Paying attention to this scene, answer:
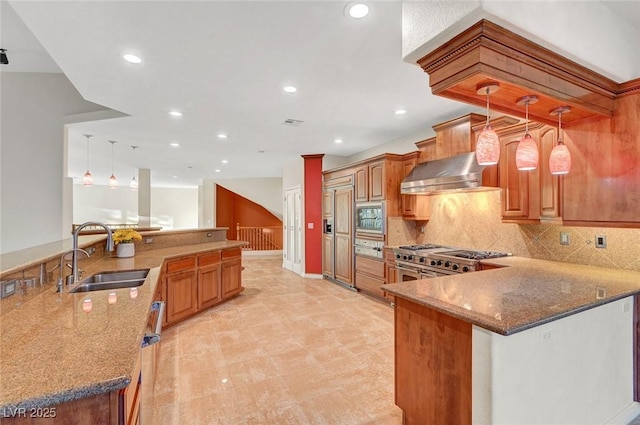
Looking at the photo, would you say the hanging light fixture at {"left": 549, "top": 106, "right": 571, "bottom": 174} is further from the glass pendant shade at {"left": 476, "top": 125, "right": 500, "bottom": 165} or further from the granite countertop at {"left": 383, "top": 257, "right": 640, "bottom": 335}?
the granite countertop at {"left": 383, "top": 257, "right": 640, "bottom": 335}

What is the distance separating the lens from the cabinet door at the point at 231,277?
4.47 meters

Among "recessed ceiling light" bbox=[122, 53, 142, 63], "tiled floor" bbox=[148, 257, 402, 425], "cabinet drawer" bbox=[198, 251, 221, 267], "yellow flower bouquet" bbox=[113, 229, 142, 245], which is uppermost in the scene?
"recessed ceiling light" bbox=[122, 53, 142, 63]

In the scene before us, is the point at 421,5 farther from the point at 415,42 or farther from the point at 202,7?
the point at 202,7

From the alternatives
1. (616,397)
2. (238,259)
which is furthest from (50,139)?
(616,397)

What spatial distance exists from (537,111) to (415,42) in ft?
3.60

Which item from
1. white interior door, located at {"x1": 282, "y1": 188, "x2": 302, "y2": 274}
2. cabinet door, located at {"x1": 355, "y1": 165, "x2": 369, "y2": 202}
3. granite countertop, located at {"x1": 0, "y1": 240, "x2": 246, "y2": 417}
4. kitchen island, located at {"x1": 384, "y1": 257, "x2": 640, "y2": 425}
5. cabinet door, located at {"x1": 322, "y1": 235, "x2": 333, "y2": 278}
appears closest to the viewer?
granite countertop, located at {"x1": 0, "y1": 240, "x2": 246, "y2": 417}

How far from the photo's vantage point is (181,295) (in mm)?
3658

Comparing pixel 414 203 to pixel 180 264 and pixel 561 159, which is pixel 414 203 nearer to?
pixel 561 159

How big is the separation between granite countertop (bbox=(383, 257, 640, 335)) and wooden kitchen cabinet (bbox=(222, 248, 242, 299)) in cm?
311

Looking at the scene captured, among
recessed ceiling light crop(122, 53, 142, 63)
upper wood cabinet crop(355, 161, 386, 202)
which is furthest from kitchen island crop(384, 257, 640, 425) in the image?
recessed ceiling light crop(122, 53, 142, 63)

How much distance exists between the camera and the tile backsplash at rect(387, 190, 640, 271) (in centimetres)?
253

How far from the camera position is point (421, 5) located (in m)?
1.56

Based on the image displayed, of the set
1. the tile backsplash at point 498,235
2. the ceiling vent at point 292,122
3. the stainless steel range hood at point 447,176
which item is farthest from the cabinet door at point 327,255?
the ceiling vent at point 292,122

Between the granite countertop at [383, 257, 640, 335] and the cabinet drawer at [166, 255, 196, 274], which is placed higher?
A: the granite countertop at [383, 257, 640, 335]
